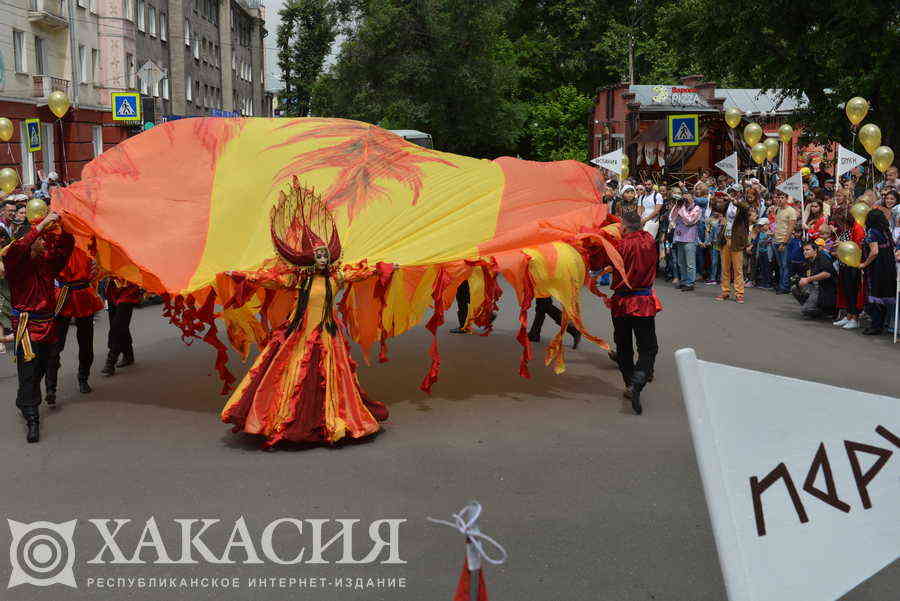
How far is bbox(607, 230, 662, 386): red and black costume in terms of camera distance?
335 inches

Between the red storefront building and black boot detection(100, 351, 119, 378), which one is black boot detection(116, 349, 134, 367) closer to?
black boot detection(100, 351, 119, 378)

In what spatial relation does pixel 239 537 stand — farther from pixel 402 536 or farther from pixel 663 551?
pixel 663 551

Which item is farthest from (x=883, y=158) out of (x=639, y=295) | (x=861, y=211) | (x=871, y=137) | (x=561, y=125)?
(x=561, y=125)

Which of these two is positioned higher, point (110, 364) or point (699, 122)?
point (699, 122)

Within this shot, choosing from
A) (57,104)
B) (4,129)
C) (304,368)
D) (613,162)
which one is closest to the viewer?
(304,368)

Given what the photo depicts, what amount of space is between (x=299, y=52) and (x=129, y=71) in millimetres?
22951

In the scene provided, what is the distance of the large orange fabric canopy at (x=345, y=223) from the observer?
845cm

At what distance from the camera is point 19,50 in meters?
28.7

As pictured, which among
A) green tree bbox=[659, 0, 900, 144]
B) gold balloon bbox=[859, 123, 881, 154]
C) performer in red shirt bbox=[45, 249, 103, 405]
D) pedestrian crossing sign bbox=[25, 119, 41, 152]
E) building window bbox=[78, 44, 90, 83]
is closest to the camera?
performer in red shirt bbox=[45, 249, 103, 405]

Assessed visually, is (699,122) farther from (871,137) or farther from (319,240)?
(319,240)

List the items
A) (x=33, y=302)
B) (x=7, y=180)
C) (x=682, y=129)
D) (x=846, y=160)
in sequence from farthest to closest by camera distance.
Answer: (x=682, y=129), (x=846, y=160), (x=7, y=180), (x=33, y=302)

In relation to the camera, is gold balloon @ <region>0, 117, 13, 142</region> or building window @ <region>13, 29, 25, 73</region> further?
building window @ <region>13, 29, 25, 73</region>

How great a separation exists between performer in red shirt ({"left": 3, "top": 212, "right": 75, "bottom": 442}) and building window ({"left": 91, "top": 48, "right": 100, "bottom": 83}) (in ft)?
97.9

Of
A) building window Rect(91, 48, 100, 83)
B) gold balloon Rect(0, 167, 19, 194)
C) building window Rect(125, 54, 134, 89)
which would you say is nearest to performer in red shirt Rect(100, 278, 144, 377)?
gold balloon Rect(0, 167, 19, 194)
